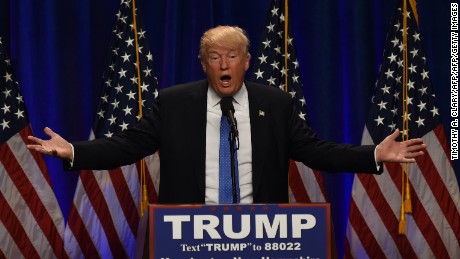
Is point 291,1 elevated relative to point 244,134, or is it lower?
elevated

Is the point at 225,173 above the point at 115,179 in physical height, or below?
above

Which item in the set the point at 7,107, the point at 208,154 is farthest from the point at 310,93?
the point at 208,154

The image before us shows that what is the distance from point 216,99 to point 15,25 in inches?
91.7

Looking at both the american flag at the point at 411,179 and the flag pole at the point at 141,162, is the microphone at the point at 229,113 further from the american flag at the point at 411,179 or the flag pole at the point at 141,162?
the american flag at the point at 411,179

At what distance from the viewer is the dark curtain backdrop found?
4848 mm

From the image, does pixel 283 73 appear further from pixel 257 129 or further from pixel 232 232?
pixel 232 232

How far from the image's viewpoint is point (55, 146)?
105 inches

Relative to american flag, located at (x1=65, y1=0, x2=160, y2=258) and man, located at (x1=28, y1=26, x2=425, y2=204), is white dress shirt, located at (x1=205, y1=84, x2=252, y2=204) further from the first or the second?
american flag, located at (x1=65, y1=0, x2=160, y2=258)

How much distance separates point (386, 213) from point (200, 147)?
90.7 inches

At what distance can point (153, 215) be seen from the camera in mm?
2127

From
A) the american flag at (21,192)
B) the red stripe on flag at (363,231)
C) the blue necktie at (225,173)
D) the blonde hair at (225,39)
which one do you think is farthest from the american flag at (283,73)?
the blue necktie at (225,173)

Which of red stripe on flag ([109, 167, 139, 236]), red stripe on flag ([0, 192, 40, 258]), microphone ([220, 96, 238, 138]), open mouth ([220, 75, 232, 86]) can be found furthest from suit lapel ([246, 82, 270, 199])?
red stripe on flag ([0, 192, 40, 258])

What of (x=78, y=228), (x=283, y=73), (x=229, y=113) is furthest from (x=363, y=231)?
(x=229, y=113)

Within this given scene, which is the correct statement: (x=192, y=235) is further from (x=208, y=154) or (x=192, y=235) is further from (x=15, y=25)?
(x=15, y=25)
